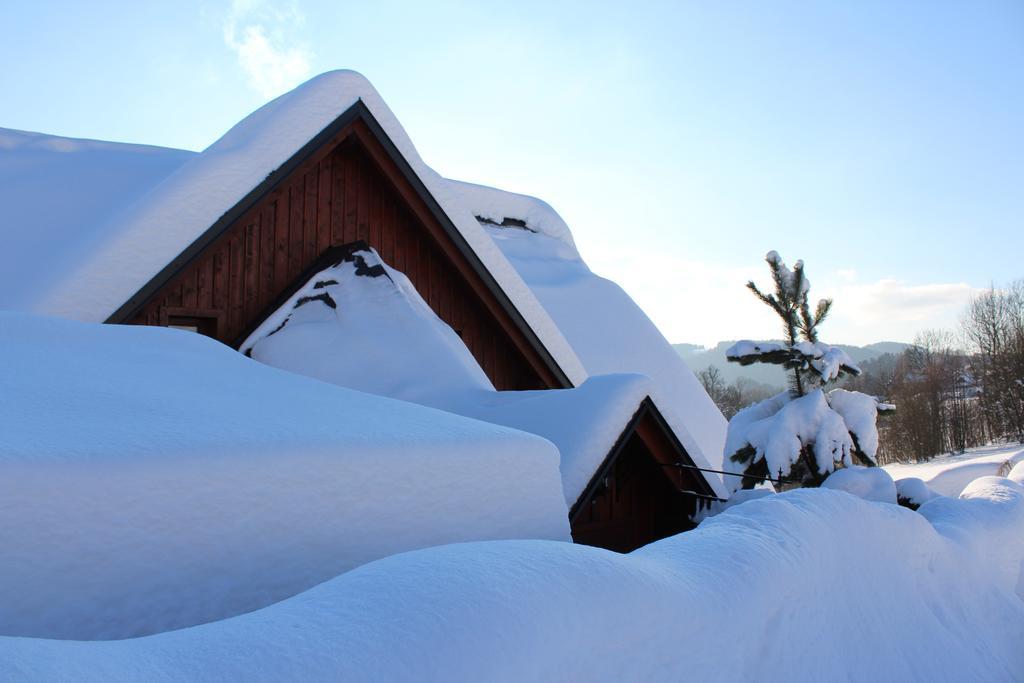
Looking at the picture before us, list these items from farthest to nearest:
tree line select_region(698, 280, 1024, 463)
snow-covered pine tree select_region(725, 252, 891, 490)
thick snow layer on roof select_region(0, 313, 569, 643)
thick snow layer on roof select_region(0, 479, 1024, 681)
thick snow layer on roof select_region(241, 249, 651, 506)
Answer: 1. tree line select_region(698, 280, 1024, 463)
2. snow-covered pine tree select_region(725, 252, 891, 490)
3. thick snow layer on roof select_region(241, 249, 651, 506)
4. thick snow layer on roof select_region(0, 313, 569, 643)
5. thick snow layer on roof select_region(0, 479, 1024, 681)

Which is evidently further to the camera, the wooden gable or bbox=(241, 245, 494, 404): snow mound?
the wooden gable

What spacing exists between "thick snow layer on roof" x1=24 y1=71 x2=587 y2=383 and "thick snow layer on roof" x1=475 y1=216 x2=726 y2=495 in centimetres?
558

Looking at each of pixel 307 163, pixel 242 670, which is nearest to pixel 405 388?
pixel 307 163

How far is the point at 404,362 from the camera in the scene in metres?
5.90

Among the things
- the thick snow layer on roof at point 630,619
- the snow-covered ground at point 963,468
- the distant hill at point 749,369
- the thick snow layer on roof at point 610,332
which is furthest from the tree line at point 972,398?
the distant hill at point 749,369

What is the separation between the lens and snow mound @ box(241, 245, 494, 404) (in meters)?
5.73

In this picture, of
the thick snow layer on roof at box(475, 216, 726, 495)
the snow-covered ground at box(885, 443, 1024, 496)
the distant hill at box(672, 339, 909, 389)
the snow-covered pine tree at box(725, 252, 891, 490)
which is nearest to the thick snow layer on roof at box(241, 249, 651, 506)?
the snow-covered pine tree at box(725, 252, 891, 490)

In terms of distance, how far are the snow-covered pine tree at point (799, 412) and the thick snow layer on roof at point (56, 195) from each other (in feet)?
19.7

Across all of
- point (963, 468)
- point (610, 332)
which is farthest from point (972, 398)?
point (610, 332)

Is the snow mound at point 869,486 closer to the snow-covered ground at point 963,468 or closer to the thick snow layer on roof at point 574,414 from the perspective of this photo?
the thick snow layer on roof at point 574,414

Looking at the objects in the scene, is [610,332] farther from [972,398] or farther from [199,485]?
[972,398]

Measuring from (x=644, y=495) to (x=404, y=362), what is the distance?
2668mm

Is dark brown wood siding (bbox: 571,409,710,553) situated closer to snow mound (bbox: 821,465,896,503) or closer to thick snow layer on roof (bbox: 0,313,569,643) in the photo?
snow mound (bbox: 821,465,896,503)

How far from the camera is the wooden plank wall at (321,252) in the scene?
20.2ft
